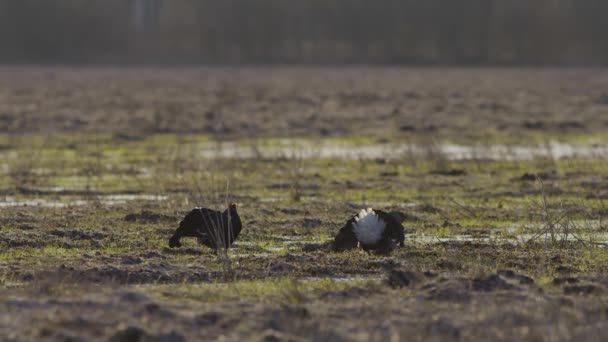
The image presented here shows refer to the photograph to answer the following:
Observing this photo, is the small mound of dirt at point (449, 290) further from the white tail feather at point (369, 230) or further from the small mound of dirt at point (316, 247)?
the small mound of dirt at point (316, 247)

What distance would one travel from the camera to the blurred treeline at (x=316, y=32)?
7900 cm

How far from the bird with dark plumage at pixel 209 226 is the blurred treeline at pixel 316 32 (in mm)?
65232

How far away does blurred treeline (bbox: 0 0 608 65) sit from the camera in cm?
7900

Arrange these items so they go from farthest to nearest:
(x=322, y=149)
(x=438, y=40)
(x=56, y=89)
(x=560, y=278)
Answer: (x=438, y=40) → (x=56, y=89) → (x=322, y=149) → (x=560, y=278)

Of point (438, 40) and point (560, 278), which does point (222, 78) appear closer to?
point (438, 40)

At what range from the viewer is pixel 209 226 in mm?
11188

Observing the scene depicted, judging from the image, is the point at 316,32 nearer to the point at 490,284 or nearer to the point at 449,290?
the point at 490,284

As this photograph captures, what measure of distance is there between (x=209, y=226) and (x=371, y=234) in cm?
148

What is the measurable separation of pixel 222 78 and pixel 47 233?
41.5 meters

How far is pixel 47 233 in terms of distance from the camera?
40.9 ft

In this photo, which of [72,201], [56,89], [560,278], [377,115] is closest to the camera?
[560,278]

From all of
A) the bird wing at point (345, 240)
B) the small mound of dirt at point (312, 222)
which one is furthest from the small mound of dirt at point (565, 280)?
the small mound of dirt at point (312, 222)

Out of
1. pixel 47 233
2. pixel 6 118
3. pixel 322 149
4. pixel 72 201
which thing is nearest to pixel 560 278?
pixel 47 233

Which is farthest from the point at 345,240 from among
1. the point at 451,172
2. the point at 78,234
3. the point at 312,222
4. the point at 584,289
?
the point at 451,172
